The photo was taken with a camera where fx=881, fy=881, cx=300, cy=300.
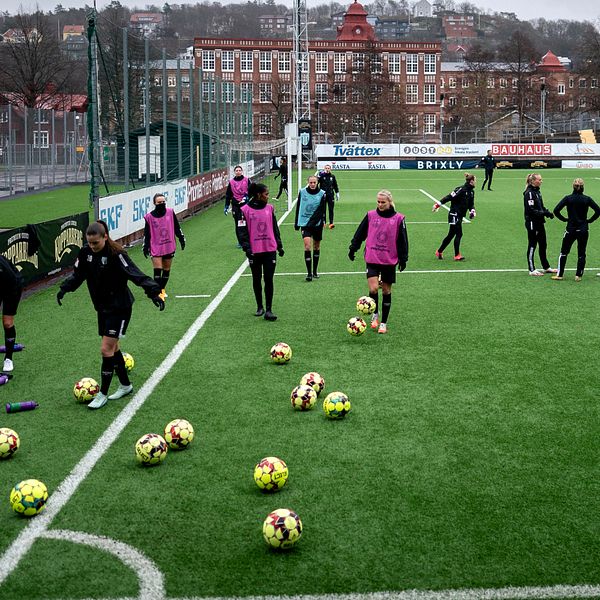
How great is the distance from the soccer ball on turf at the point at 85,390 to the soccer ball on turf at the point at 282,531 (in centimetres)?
420

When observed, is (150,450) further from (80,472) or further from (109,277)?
(109,277)

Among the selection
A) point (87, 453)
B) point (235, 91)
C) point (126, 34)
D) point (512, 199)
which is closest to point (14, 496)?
point (87, 453)

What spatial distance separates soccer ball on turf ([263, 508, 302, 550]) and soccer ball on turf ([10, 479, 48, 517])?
189 cm

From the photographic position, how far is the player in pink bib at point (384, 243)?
12898mm

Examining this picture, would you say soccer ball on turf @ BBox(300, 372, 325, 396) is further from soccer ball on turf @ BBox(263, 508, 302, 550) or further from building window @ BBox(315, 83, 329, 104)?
building window @ BBox(315, 83, 329, 104)

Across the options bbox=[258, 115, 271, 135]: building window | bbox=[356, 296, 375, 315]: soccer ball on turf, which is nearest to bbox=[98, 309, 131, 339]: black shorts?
bbox=[356, 296, 375, 315]: soccer ball on turf

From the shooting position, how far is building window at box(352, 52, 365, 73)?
365 feet

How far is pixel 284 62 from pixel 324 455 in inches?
4689

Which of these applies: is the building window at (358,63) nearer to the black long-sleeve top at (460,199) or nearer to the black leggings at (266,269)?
the black long-sleeve top at (460,199)

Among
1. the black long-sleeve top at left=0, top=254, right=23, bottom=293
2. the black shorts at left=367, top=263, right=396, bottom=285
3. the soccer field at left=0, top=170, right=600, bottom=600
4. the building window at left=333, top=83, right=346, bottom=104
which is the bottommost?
the soccer field at left=0, top=170, right=600, bottom=600

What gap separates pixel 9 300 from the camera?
11.2 meters

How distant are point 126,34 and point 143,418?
18383mm

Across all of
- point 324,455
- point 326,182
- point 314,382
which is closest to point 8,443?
point 324,455

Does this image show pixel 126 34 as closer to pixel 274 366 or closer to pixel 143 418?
pixel 274 366
